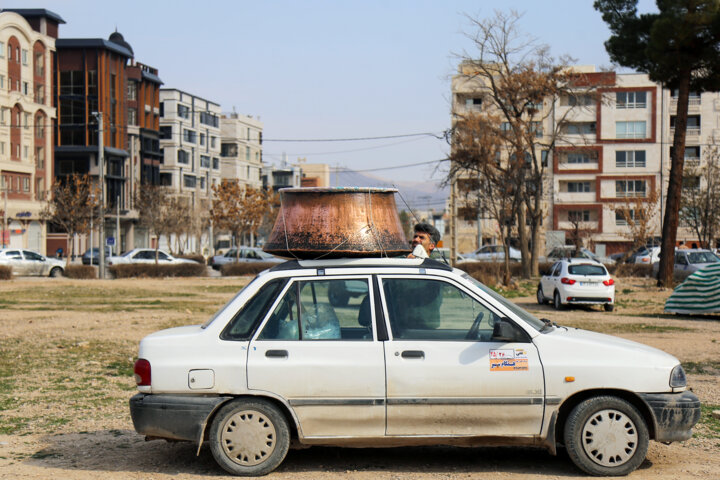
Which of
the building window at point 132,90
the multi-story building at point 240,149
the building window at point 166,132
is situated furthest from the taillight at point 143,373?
the multi-story building at point 240,149

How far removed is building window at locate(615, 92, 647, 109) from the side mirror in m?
79.3

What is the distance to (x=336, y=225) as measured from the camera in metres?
7.43

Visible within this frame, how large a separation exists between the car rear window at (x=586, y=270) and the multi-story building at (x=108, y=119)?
58688 mm

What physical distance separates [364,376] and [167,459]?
1.99 m

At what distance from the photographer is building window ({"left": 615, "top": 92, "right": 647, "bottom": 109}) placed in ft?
268

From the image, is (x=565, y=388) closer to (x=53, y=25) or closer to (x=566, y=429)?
(x=566, y=429)

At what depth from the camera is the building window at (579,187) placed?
274 ft

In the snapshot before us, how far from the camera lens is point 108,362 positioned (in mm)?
13172

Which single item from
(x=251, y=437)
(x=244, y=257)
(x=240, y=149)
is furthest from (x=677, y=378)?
(x=240, y=149)

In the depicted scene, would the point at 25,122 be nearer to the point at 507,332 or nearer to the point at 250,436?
the point at 250,436

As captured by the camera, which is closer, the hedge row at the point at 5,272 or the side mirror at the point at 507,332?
the side mirror at the point at 507,332

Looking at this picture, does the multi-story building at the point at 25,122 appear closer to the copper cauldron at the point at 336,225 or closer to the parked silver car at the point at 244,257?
the parked silver car at the point at 244,257

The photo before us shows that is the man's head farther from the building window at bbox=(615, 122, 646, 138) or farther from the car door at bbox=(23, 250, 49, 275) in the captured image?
the building window at bbox=(615, 122, 646, 138)

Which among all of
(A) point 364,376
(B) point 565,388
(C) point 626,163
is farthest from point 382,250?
(C) point 626,163
